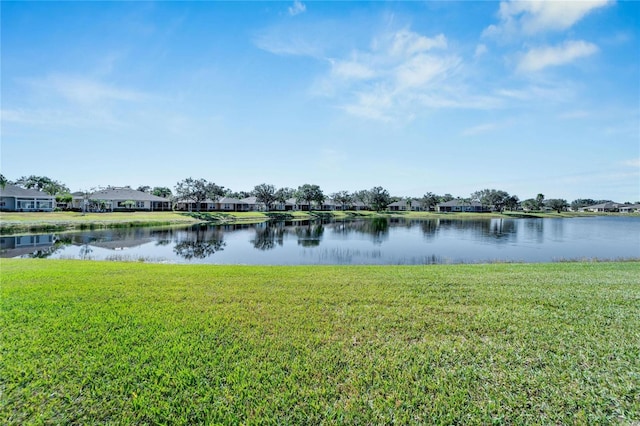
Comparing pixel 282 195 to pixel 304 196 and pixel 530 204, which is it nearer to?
pixel 304 196

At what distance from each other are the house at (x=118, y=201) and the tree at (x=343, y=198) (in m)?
52.0

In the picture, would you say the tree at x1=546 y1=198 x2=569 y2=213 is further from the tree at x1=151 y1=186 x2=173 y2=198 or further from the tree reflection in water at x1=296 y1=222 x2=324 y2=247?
the tree at x1=151 y1=186 x2=173 y2=198

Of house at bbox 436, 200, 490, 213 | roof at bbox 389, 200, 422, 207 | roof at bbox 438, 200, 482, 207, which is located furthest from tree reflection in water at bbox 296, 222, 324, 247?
house at bbox 436, 200, 490, 213

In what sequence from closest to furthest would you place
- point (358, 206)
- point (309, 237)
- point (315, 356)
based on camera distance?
point (315, 356) < point (309, 237) < point (358, 206)

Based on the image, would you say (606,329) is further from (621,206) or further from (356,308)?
(621,206)

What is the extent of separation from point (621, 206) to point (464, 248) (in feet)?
534

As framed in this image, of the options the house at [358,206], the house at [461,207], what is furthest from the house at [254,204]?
the house at [461,207]

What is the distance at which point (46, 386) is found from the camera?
11.5 ft

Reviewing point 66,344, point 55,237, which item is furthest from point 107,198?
point 66,344

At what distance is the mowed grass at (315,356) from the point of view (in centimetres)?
324

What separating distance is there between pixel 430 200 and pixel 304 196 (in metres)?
49.0

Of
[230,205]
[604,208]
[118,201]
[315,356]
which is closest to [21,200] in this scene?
[118,201]

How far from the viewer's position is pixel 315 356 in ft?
13.7

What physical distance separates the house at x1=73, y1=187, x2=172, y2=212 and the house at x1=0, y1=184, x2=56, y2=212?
5.66 m
